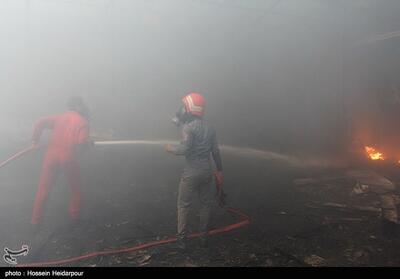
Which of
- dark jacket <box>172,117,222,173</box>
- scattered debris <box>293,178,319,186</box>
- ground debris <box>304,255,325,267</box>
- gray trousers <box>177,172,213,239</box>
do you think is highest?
dark jacket <box>172,117,222,173</box>

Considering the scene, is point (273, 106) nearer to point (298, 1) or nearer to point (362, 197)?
point (298, 1)

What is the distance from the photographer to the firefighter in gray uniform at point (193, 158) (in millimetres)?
4922

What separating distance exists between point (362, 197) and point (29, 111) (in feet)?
43.7

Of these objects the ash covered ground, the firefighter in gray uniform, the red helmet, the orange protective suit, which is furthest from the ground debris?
the orange protective suit

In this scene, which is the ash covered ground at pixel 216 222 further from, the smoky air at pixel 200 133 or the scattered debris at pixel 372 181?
the scattered debris at pixel 372 181

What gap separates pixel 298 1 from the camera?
38.2 ft

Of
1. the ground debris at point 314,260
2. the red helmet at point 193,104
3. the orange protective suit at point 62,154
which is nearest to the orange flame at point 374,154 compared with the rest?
the ground debris at point 314,260

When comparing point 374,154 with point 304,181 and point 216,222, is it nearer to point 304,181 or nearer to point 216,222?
point 304,181

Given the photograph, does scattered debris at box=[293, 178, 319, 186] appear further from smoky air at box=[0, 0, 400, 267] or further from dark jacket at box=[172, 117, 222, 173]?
dark jacket at box=[172, 117, 222, 173]

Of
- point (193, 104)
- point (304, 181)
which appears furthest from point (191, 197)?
point (304, 181)

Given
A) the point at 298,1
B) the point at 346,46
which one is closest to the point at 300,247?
the point at 298,1

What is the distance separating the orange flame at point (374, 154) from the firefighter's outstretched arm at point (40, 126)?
9779 mm

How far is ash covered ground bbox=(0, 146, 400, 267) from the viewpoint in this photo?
4.77m

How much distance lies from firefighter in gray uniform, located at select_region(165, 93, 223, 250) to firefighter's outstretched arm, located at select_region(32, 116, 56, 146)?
83.7 inches
